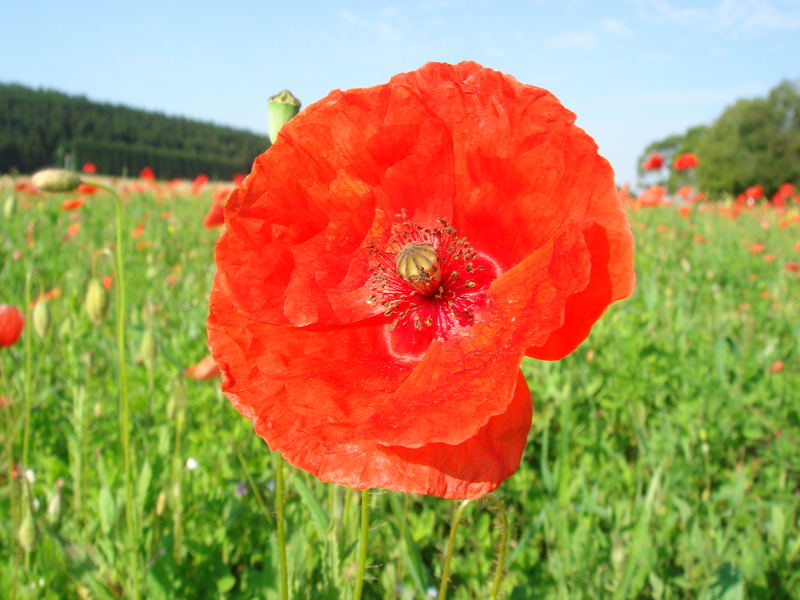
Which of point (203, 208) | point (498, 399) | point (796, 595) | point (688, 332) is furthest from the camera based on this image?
point (203, 208)

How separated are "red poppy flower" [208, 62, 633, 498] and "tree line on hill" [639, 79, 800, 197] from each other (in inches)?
1505

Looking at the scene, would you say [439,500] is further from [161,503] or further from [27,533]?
[27,533]

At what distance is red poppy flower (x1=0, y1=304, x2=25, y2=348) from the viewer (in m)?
1.99

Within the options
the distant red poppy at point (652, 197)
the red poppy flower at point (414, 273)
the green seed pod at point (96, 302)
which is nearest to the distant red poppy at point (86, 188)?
the green seed pod at point (96, 302)

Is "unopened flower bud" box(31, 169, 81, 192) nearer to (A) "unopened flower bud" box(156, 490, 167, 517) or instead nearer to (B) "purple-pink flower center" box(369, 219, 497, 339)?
(B) "purple-pink flower center" box(369, 219, 497, 339)

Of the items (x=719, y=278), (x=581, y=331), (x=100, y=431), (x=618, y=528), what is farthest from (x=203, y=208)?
(x=581, y=331)

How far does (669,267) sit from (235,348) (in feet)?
17.9

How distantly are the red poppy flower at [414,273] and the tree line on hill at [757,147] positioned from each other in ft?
125

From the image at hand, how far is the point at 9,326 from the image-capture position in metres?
2.01

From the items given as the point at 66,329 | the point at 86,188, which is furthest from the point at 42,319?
the point at 86,188

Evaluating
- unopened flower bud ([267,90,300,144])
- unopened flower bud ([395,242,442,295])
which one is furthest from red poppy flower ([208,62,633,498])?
unopened flower bud ([267,90,300,144])

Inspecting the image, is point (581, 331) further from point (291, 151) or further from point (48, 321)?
point (48, 321)

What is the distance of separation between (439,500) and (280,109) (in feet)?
4.99

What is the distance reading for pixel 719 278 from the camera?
18.5ft
